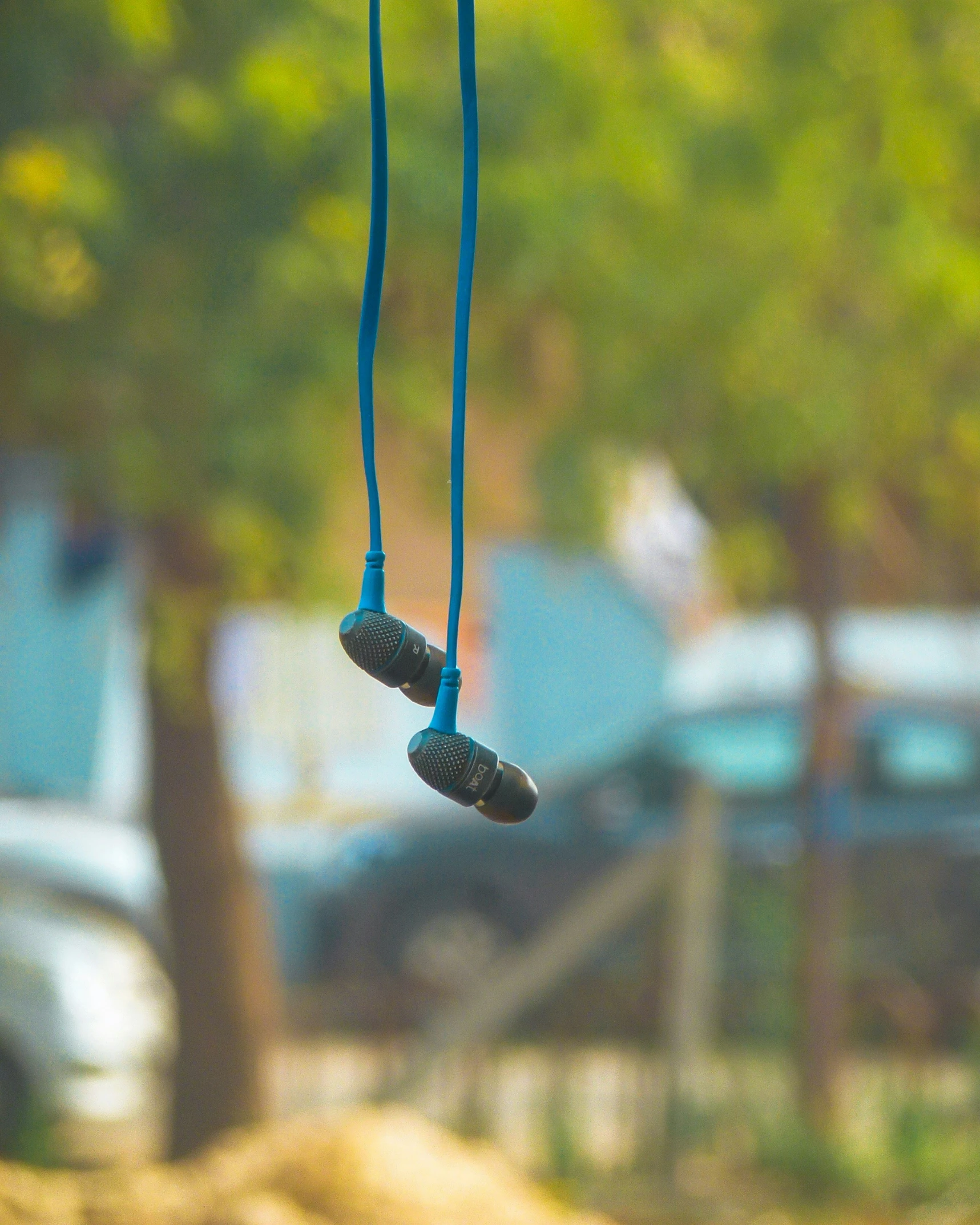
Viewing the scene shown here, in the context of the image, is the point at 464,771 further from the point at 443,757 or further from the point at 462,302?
the point at 462,302

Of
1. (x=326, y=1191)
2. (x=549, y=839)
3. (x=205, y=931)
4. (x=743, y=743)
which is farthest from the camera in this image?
(x=743, y=743)

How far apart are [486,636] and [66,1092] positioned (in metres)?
8.91

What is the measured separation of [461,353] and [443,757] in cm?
42

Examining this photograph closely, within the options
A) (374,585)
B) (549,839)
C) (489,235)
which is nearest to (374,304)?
(374,585)

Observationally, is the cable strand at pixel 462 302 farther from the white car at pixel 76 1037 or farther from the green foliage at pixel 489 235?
the white car at pixel 76 1037

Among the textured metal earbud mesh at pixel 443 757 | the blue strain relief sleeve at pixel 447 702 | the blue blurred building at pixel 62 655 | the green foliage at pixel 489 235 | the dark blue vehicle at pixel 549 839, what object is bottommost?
the textured metal earbud mesh at pixel 443 757

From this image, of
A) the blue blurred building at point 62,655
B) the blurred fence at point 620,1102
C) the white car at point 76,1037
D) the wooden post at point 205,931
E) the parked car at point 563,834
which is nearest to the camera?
the blurred fence at point 620,1102

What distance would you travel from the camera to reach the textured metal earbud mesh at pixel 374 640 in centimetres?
200

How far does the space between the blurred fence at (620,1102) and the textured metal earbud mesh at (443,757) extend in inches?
182

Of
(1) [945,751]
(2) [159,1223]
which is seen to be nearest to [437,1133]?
(2) [159,1223]

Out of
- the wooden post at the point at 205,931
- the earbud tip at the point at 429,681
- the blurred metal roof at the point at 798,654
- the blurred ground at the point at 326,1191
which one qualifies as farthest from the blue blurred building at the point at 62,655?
the earbud tip at the point at 429,681

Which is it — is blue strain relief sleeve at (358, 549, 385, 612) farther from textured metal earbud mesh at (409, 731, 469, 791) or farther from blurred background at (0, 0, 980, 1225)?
blurred background at (0, 0, 980, 1225)

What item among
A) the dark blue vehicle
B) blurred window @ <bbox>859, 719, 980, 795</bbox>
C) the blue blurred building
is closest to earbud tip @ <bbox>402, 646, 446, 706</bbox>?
the dark blue vehicle

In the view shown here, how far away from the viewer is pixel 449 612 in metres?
1.99
